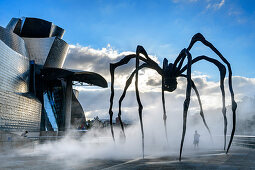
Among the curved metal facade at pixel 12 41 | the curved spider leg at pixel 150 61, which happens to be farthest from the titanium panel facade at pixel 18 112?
the curved spider leg at pixel 150 61

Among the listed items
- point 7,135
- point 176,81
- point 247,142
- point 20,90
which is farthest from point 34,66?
point 176,81

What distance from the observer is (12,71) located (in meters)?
36.5

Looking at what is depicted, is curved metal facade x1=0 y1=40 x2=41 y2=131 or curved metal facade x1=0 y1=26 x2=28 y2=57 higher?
curved metal facade x1=0 y1=26 x2=28 y2=57

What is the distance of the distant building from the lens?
32.7 m

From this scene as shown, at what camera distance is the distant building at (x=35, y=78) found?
32.7 m

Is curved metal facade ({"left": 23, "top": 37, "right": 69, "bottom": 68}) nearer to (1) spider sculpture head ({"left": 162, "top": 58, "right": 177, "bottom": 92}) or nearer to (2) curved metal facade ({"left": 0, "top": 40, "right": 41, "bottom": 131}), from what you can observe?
(2) curved metal facade ({"left": 0, "top": 40, "right": 41, "bottom": 131})

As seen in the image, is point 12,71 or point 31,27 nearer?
point 12,71

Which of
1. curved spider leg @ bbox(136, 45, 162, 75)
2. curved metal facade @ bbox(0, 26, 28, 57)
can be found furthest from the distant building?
curved spider leg @ bbox(136, 45, 162, 75)

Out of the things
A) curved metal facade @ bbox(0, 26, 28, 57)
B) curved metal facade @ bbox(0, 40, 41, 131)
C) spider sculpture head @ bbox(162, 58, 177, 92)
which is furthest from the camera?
curved metal facade @ bbox(0, 26, 28, 57)

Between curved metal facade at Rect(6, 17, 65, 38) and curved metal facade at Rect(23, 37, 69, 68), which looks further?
curved metal facade at Rect(6, 17, 65, 38)

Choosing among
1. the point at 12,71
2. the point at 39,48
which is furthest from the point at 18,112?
the point at 39,48

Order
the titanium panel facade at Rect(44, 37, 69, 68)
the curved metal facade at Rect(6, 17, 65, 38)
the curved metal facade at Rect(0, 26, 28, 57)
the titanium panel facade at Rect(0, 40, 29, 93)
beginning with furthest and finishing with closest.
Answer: the curved metal facade at Rect(6, 17, 65, 38) < the titanium panel facade at Rect(44, 37, 69, 68) < the curved metal facade at Rect(0, 26, 28, 57) < the titanium panel facade at Rect(0, 40, 29, 93)

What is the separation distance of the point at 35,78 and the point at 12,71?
11172 mm

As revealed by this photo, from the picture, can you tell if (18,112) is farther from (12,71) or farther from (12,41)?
(12,41)
